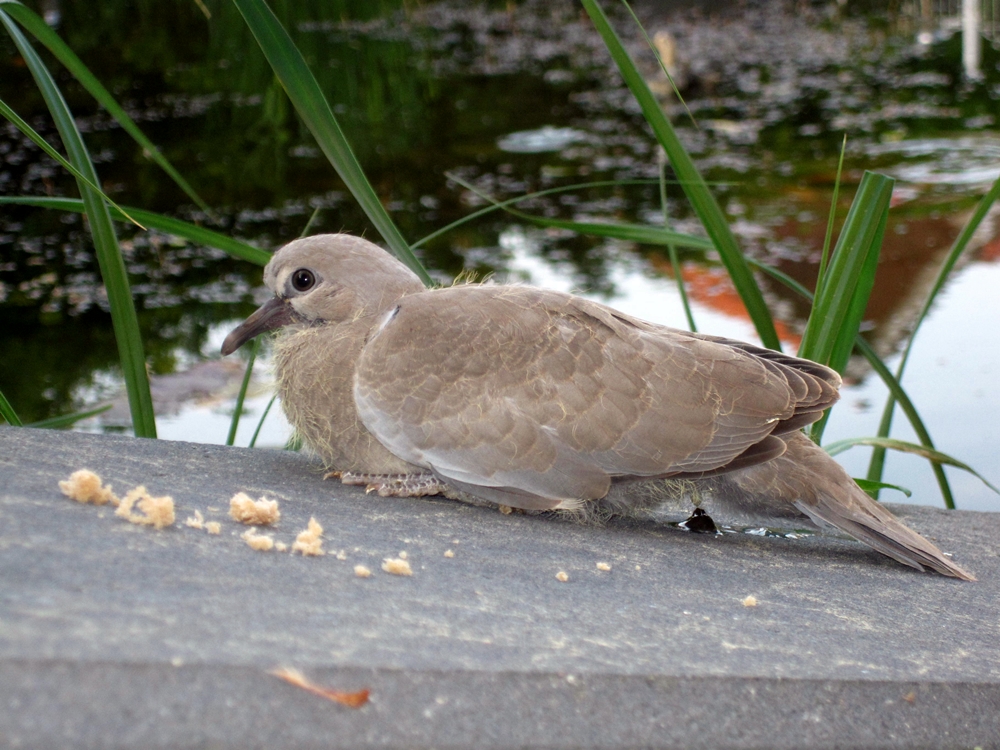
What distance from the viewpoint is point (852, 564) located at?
2.25 m

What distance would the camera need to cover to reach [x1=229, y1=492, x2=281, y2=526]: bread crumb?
1.77 metres

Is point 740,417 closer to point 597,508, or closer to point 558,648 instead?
point 597,508

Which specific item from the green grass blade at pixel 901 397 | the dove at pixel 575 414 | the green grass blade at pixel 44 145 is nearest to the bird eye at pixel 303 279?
the dove at pixel 575 414

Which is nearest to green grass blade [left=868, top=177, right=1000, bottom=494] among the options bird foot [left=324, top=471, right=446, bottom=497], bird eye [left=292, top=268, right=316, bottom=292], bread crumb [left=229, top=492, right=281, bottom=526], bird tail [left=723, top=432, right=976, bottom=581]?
bird tail [left=723, top=432, right=976, bottom=581]

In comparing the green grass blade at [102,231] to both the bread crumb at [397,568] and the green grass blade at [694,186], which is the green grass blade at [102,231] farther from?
the green grass blade at [694,186]

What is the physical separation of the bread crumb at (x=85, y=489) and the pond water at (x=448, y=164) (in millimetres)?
845

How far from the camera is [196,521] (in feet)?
5.55

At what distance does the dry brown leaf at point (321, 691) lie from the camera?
1229mm

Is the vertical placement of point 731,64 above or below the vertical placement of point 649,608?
above

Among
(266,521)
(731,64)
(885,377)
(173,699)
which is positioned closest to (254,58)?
(731,64)

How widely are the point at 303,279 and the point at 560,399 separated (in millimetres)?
699

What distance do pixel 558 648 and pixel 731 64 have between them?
36.0 ft

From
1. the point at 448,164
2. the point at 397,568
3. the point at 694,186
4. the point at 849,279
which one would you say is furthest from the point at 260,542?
the point at 448,164

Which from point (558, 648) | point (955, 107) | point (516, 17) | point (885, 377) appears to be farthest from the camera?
point (516, 17)
